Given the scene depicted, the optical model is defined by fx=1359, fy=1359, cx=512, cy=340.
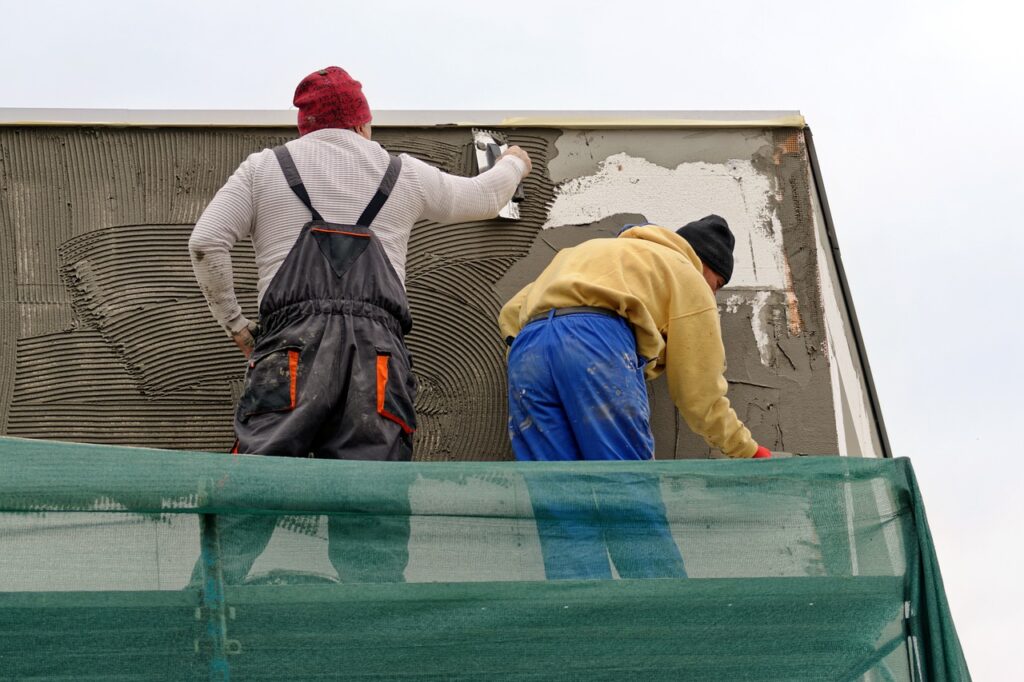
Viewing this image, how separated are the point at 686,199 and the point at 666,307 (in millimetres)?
Result: 1149

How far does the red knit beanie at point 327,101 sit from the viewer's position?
4.07 meters

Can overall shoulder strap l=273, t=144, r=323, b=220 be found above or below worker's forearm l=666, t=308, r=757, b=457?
above

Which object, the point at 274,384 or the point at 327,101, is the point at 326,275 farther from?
the point at 327,101

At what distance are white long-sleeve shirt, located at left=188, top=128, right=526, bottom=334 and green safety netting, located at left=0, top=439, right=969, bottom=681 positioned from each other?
3.52 feet

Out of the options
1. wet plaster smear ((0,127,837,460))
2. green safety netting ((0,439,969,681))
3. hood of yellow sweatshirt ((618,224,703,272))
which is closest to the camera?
green safety netting ((0,439,969,681))

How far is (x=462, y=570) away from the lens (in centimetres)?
299

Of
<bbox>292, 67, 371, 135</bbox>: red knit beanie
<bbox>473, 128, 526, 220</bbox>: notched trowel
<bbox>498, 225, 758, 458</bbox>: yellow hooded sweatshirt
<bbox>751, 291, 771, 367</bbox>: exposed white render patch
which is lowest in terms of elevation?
<bbox>498, 225, 758, 458</bbox>: yellow hooded sweatshirt

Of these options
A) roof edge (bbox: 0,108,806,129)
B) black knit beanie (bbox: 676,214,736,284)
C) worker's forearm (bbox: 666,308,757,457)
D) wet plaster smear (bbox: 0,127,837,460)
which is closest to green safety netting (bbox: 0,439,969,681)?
worker's forearm (bbox: 666,308,757,457)

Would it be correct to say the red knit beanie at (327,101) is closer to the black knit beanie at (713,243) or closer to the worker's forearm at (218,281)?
the worker's forearm at (218,281)

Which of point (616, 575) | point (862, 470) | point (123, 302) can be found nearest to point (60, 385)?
point (123, 302)

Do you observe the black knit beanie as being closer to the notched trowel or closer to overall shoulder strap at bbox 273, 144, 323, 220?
the notched trowel

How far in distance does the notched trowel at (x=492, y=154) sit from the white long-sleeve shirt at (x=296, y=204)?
1.27 meters

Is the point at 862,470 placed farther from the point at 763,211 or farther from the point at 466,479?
the point at 763,211

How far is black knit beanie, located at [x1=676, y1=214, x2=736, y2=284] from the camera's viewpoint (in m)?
4.77
